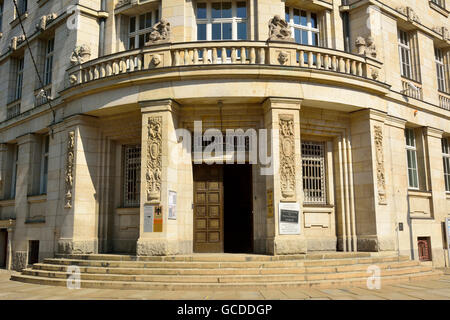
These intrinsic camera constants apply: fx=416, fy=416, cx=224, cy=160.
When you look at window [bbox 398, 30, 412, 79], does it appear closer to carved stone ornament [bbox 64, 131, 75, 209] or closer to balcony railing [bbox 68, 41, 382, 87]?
balcony railing [bbox 68, 41, 382, 87]

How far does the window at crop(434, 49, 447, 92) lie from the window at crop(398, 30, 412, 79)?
2742mm

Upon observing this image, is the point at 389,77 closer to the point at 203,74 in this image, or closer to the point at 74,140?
the point at 203,74

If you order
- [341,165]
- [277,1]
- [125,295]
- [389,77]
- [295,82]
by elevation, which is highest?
[277,1]

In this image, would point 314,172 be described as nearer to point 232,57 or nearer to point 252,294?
point 232,57

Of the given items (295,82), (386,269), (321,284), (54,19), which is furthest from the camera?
(54,19)

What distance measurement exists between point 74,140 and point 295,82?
7.72 meters

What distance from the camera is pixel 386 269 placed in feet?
38.6

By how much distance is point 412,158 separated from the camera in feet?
56.6

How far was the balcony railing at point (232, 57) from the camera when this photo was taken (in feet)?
40.7

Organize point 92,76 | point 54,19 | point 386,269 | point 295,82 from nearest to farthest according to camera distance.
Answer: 1. point 386,269
2. point 295,82
3. point 92,76
4. point 54,19

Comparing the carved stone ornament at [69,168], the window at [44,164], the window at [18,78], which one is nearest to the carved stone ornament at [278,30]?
the carved stone ornament at [69,168]

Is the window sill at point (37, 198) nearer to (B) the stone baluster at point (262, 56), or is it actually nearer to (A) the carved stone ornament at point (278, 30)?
(B) the stone baluster at point (262, 56)

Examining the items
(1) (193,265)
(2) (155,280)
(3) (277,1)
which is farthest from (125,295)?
(3) (277,1)

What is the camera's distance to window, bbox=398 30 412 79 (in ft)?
58.1
